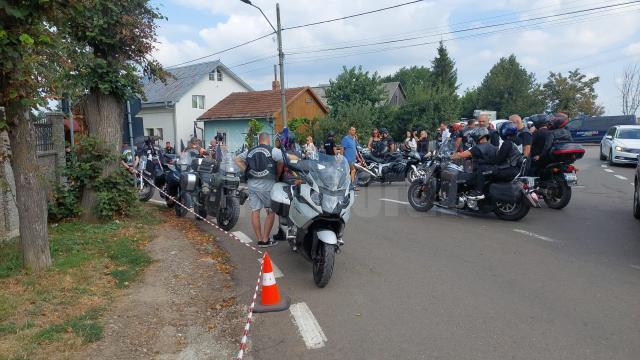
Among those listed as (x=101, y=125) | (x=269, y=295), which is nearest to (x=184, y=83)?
(x=101, y=125)

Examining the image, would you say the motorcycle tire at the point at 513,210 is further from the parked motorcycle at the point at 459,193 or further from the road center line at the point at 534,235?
the road center line at the point at 534,235

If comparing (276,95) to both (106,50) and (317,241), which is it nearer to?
(106,50)

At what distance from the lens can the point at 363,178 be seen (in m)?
15.2

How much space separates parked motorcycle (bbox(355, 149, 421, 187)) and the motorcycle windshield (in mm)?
8477

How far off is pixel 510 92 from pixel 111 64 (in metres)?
57.5

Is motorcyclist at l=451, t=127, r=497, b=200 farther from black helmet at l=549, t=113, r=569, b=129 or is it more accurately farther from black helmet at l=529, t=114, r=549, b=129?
black helmet at l=549, t=113, r=569, b=129

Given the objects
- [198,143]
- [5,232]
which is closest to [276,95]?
[198,143]

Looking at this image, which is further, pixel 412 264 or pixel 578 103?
pixel 578 103

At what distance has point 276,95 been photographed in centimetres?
3769

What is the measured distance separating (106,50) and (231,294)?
5698mm

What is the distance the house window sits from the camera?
4169cm

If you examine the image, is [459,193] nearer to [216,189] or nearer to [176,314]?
[216,189]

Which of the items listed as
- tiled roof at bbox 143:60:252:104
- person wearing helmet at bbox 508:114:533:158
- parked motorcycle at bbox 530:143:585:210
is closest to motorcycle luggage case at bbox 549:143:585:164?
parked motorcycle at bbox 530:143:585:210

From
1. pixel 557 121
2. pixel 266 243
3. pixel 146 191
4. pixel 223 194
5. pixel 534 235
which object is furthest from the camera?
pixel 146 191
